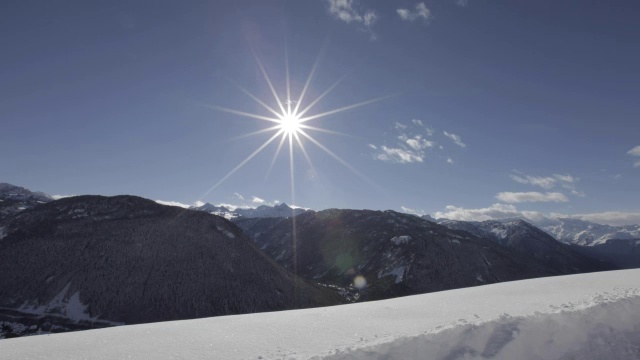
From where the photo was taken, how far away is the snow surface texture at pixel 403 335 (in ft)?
27.5

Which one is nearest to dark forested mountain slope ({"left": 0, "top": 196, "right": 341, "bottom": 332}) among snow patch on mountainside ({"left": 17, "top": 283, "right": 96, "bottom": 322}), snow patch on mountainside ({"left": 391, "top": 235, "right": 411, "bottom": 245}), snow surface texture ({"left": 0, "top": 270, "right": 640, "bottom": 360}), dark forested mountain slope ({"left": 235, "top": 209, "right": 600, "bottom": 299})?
snow patch on mountainside ({"left": 17, "top": 283, "right": 96, "bottom": 322})

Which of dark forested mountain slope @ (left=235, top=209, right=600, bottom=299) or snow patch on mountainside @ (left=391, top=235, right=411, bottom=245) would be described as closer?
dark forested mountain slope @ (left=235, top=209, right=600, bottom=299)

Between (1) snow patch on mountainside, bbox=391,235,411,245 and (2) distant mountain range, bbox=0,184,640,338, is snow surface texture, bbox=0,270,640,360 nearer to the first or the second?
(2) distant mountain range, bbox=0,184,640,338

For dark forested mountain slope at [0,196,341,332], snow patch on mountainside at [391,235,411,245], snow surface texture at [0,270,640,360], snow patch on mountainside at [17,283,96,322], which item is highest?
snow patch on mountainside at [391,235,411,245]

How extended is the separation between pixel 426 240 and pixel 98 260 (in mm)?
143027

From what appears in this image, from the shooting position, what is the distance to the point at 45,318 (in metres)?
79.1

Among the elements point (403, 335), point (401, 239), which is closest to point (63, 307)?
point (403, 335)

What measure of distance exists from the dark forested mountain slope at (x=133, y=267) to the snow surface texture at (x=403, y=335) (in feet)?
272

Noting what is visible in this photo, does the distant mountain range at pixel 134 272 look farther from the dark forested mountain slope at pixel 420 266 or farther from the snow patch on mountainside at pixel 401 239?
the snow patch on mountainside at pixel 401 239

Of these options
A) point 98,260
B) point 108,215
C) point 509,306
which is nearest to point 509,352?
point 509,306

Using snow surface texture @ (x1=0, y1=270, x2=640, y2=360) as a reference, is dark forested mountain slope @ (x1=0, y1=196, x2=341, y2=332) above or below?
above

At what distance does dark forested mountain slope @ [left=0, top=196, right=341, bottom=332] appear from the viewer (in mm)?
85812

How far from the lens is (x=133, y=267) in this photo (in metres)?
96.5

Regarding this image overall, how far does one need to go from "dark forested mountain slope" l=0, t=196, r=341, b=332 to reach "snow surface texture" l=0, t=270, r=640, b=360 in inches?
3267
